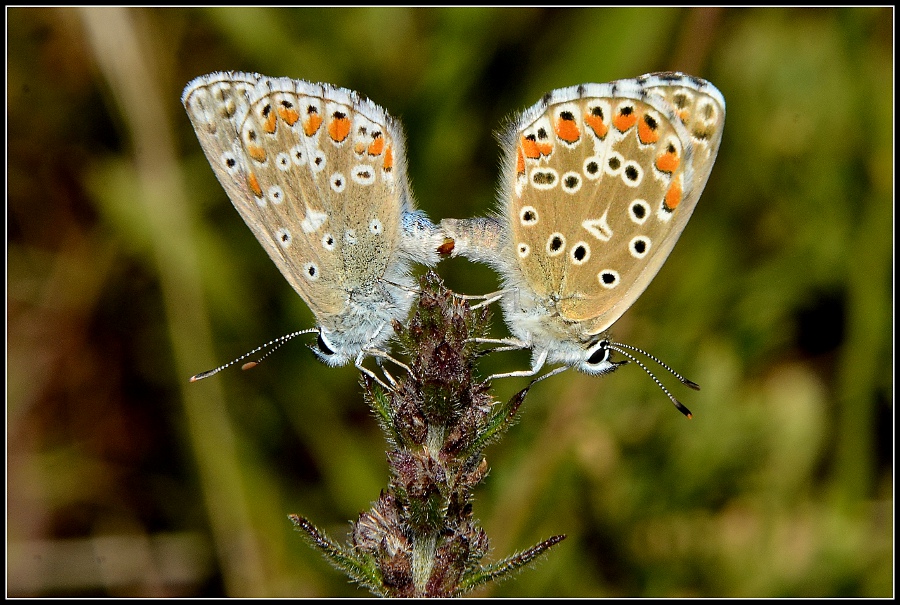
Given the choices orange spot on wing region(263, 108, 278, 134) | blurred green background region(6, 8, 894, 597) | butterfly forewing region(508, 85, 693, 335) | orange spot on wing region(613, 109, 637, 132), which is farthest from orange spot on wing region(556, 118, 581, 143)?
blurred green background region(6, 8, 894, 597)

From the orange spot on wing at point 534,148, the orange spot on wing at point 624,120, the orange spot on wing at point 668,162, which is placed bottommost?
the orange spot on wing at point 534,148

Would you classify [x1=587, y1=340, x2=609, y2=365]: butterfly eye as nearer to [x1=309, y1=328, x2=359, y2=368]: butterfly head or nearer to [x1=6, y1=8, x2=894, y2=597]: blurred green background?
[x1=309, y1=328, x2=359, y2=368]: butterfly head

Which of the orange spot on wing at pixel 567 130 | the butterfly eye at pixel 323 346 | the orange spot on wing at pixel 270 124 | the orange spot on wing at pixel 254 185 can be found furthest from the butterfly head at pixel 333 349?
the orange spot on wing at pixel 567 130

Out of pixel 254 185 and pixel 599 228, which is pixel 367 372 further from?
pixel 599 228

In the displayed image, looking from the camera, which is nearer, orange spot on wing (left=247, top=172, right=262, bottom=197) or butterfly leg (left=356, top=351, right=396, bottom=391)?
butterfly leg (left=356, top=351, right=396, bottom=391)

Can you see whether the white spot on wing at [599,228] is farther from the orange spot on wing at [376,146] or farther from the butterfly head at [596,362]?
the orange spot on wing at [376,146]

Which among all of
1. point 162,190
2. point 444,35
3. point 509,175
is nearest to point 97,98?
point 162,190
